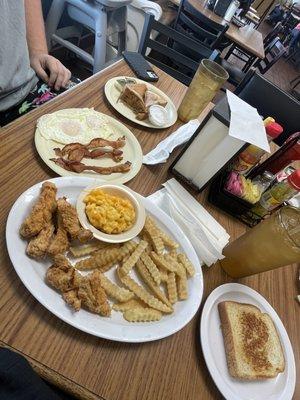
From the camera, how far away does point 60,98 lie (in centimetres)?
114

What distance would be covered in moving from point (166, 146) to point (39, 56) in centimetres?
93

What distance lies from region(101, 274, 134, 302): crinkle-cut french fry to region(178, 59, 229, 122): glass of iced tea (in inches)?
39.3

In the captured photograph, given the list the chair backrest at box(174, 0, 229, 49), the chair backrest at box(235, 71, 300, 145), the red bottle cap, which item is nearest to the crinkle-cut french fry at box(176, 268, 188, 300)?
the red bottle cap

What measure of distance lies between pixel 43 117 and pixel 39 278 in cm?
61

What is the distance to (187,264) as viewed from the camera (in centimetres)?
85

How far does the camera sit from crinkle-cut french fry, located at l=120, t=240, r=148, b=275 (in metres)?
0.76

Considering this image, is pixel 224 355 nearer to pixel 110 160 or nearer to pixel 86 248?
pixel 86 248

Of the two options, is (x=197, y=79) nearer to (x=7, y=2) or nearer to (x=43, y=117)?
(x=43, y=117)

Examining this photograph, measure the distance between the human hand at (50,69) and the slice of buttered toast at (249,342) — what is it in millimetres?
1346

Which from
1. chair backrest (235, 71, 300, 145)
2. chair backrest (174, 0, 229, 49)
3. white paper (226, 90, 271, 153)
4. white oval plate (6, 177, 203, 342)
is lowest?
chair backrest (174, 0, 229, 49)

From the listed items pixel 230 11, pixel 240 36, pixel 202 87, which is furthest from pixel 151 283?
pixel 230 11

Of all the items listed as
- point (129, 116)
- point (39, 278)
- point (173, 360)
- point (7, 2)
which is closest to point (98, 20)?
point (7, 2)

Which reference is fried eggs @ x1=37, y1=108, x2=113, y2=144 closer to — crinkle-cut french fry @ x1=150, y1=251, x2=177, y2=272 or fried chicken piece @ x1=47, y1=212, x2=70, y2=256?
fried chicken piece @ x1=47, y1=212, x2=70, y2=256

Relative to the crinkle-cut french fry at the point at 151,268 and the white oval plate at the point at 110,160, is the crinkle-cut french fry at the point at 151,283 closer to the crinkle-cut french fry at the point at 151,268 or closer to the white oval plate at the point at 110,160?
the crinkle-cut french fry at the point at 151,268
